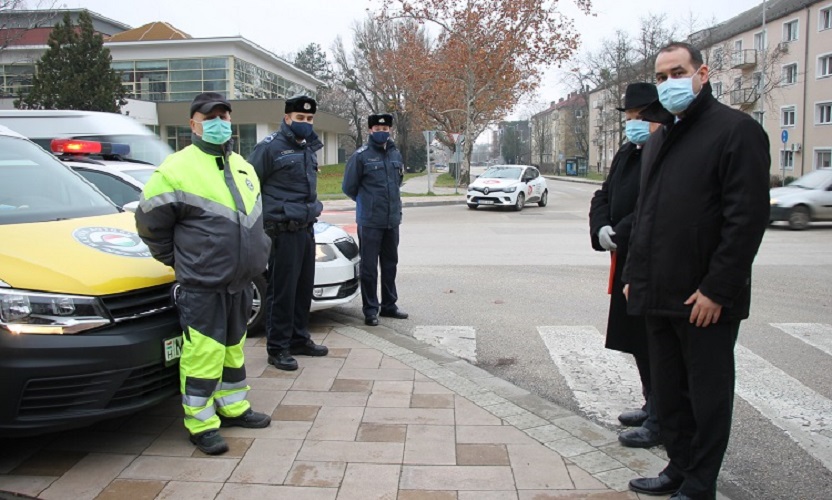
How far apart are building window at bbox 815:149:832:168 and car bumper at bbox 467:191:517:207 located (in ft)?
94.4

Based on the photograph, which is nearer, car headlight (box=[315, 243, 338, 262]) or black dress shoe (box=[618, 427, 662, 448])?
black dress shoe (box=[618, 427, 662, 448])

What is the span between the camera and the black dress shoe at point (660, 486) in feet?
11.0

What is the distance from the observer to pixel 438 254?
41.4 ft

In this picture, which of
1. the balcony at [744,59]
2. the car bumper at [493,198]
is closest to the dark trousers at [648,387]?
the car bumper at [493,198]

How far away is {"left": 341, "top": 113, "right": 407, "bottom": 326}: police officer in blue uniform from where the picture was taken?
699 cm

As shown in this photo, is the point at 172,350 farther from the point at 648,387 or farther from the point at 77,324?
the point at 648,387

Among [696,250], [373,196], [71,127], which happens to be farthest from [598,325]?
[71,127]

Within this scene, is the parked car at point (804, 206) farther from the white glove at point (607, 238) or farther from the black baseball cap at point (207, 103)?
the black baseball cap at point (207, 103)

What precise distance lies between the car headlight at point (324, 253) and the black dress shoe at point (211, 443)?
2.95m

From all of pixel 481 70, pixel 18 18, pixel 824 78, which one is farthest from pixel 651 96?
pixel 824 78

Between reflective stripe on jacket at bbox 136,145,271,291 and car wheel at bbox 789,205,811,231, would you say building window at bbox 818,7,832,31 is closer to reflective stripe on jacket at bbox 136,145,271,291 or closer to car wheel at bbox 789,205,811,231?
car wheel at bbox 789,205,811,231

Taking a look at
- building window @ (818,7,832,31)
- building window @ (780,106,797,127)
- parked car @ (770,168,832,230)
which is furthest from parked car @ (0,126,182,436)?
building window @ (780,106,797,127)

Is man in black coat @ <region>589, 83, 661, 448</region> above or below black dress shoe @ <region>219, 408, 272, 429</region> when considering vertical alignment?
above

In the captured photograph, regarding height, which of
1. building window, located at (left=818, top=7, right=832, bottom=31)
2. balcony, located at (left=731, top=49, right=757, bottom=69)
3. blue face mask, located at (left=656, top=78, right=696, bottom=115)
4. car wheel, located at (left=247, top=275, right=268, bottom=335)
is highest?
building window, located at (left=818, top=7, right=832, bottom=31)
